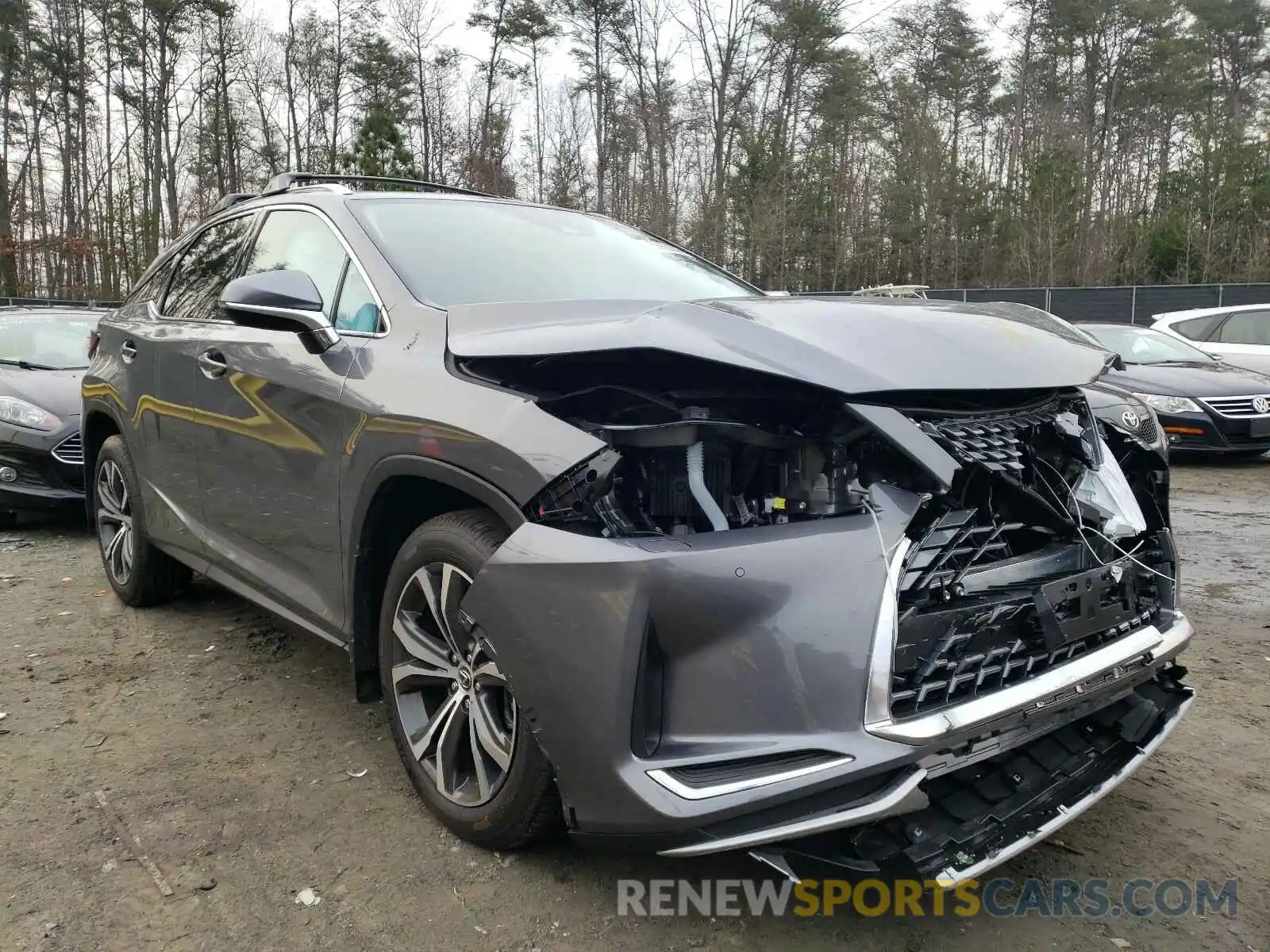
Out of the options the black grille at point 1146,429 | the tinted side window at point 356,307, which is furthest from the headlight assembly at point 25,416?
the black grille at point 1146,429

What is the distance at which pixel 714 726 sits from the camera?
1778mm

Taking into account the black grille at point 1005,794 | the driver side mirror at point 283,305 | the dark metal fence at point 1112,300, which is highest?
the dark metal fence at point 1112,300

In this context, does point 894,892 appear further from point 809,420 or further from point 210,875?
point 210,875

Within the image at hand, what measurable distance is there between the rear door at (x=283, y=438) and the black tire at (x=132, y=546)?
0.94 meters

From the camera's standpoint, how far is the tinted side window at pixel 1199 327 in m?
10.8

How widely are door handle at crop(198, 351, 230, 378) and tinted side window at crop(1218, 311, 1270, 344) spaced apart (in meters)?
11.1

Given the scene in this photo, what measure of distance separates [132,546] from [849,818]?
376 cm

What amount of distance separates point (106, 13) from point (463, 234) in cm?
3353

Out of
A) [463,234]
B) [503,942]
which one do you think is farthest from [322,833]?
[463,234]

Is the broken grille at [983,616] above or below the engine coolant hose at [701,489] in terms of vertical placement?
below

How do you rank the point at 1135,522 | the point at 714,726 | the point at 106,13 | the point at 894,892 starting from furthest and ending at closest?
1. the point at 106,13
2. the point at 1135,522
3. the point at 894,892
4. the point at 714,726

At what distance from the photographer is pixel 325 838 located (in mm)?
2434

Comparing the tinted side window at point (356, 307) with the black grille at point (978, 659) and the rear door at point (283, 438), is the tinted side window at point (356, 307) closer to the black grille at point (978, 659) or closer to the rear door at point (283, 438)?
the rear door at point (283, 438)

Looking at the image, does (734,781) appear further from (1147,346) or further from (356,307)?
(1147,346)
